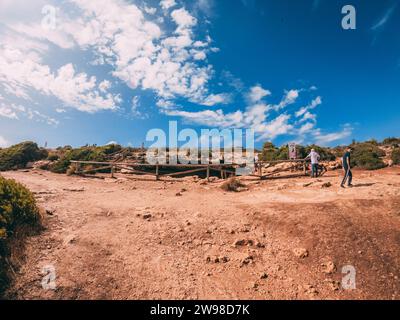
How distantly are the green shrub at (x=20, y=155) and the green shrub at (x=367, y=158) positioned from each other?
31.7m

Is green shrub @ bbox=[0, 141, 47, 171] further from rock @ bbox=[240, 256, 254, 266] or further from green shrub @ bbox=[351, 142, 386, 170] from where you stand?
green shrub @ bbox=[351, 142, 386, 170]

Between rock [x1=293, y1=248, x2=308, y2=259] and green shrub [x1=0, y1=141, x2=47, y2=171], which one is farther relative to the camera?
green shrub [x1=0, y1=141, x2=47, y2=171]

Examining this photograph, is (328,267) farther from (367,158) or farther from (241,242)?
(367,158)

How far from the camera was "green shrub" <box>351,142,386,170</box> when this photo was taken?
19266 millimetres

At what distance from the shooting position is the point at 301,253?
267 inches

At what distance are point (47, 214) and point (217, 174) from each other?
53.5 feet

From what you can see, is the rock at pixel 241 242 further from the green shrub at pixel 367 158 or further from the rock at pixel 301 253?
the green shrub at pixel 367 158

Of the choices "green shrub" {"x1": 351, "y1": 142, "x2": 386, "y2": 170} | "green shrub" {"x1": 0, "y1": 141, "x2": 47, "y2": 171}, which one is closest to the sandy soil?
"green shrub" {"x1": 351, "y1": 142, "x2": 386, "y2": 170}

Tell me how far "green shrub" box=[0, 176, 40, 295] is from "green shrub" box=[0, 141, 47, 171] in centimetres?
2070

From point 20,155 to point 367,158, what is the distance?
1306 inches

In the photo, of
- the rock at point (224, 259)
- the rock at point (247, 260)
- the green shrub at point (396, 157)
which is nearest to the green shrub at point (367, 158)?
the green shrub at point (396, 157)

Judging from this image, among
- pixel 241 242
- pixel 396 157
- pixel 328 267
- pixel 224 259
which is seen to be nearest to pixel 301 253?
pixel 328 267

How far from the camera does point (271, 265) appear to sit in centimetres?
653
